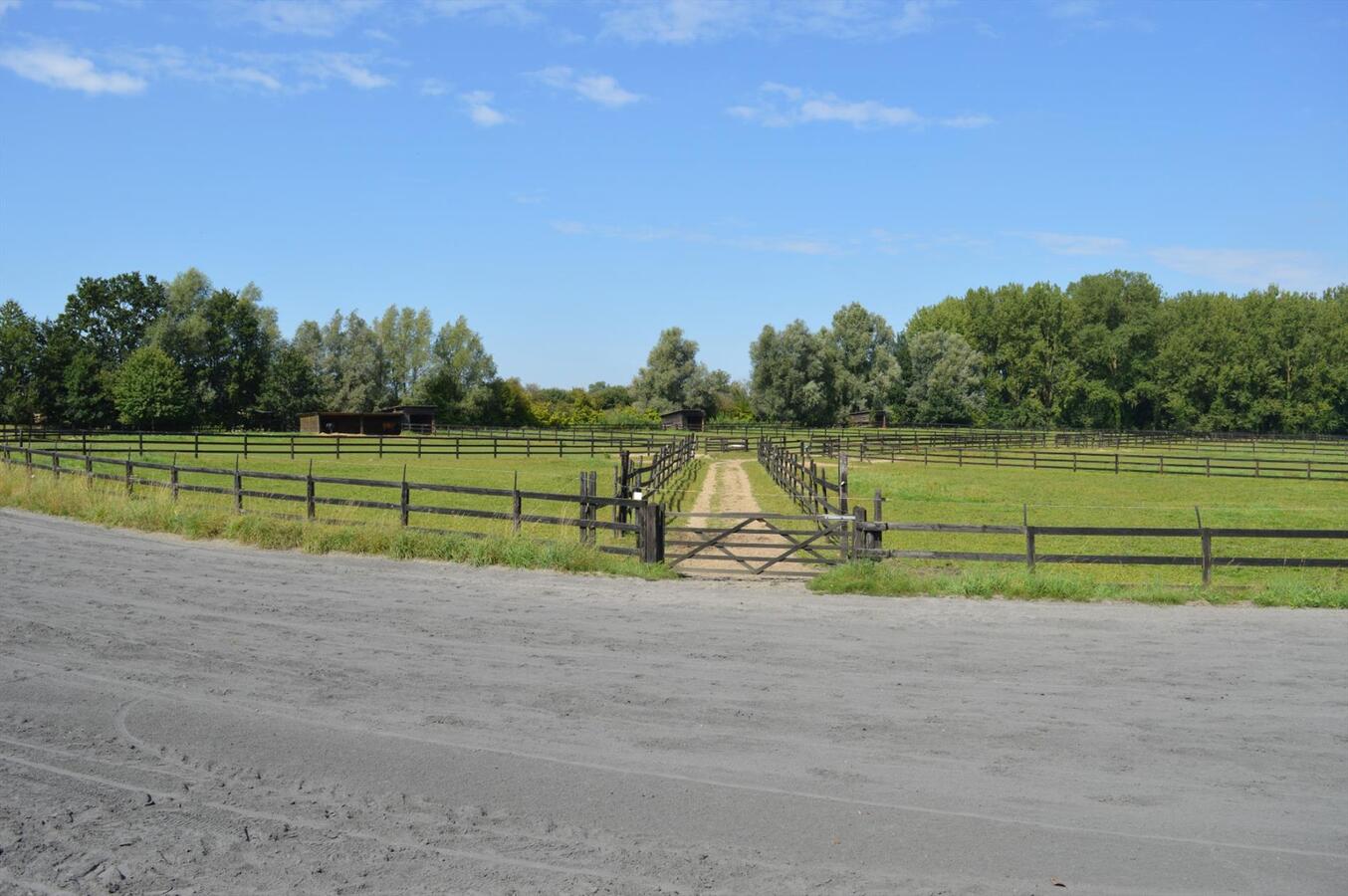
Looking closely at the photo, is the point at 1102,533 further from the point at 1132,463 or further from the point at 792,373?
the point at 792,373

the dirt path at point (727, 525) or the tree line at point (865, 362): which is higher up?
the tree line at point (865, 362)

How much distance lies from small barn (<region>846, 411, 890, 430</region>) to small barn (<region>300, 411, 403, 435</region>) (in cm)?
4784

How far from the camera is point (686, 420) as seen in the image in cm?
9269

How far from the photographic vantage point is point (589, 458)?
163ft

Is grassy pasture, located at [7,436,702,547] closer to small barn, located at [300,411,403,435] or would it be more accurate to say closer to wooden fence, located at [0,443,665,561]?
wooden fence, located at [0,443,665,561]

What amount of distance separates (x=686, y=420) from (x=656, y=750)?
86.2m

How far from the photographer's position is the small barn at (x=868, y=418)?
10419 cm

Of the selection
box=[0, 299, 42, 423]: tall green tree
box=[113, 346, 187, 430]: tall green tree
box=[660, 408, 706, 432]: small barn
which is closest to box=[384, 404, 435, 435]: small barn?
box=[113, 346, 187, 430]: tall green tree

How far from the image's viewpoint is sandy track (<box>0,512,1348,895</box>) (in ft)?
16.5

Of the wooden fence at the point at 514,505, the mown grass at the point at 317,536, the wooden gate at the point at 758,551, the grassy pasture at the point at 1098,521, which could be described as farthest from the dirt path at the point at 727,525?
the grassy pasture at the point at 1098,521

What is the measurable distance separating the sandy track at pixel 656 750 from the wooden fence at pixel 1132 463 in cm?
3648

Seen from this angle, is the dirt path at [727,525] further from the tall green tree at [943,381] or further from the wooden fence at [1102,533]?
the tall green tree at [943,381]

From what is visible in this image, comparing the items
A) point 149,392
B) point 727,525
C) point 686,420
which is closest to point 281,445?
point 149,392

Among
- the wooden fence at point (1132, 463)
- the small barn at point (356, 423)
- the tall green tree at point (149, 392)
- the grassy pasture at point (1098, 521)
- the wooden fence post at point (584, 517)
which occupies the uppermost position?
the tall green tree at point (149, 392)
